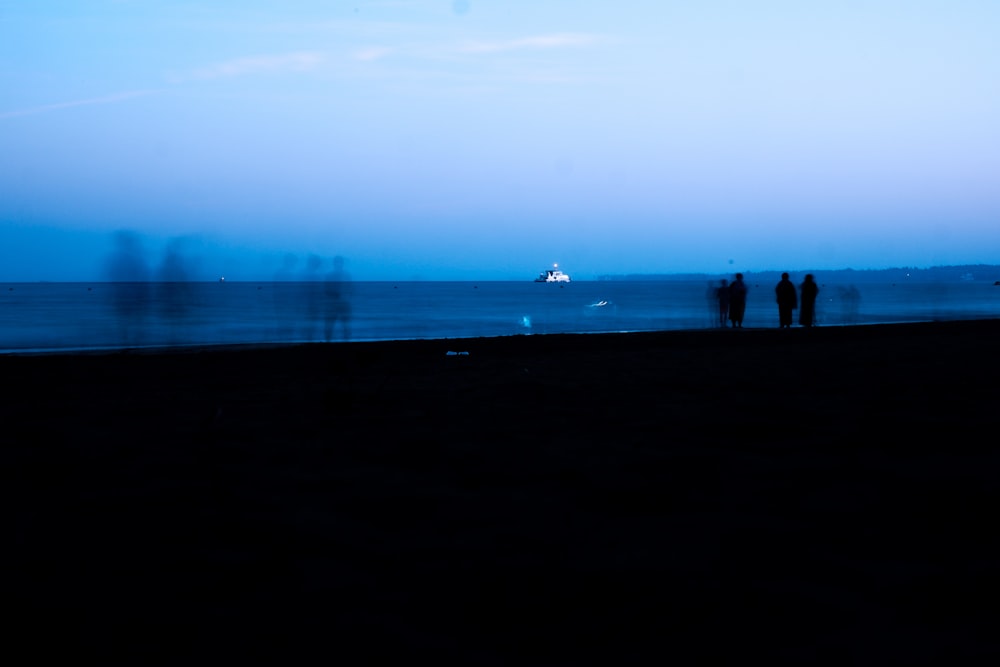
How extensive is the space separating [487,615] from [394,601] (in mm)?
379

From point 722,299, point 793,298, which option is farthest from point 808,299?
point 722,299

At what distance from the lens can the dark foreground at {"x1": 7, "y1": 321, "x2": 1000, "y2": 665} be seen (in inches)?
127

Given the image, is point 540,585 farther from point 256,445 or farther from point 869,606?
point 256,445

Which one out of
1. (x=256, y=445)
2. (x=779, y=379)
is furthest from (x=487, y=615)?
(x=779, y=379)

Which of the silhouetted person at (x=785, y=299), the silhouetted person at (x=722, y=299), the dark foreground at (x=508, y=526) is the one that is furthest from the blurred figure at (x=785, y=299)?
the dark foreground at (x=508, y=526)

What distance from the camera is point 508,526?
4.59 meters

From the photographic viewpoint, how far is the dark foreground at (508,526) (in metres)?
3.23

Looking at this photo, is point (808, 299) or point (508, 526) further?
point (808, 299)

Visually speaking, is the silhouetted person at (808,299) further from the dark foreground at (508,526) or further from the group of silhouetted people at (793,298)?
the dark foreground at (508,526)

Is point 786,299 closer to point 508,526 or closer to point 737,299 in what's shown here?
point 737,299

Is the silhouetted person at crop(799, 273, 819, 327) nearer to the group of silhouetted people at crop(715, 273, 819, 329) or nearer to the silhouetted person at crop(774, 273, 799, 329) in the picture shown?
the group of silhouetted people at crop(715, 273, 819, 329)

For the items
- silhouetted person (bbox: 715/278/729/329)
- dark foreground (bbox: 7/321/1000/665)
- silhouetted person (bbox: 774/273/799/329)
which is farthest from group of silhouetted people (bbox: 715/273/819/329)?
dark foreground (bbox: 7/321/1000/665)

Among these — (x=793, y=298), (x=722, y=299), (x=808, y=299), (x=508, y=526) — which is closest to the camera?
(x=508, y=526)

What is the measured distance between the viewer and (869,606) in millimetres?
3463
